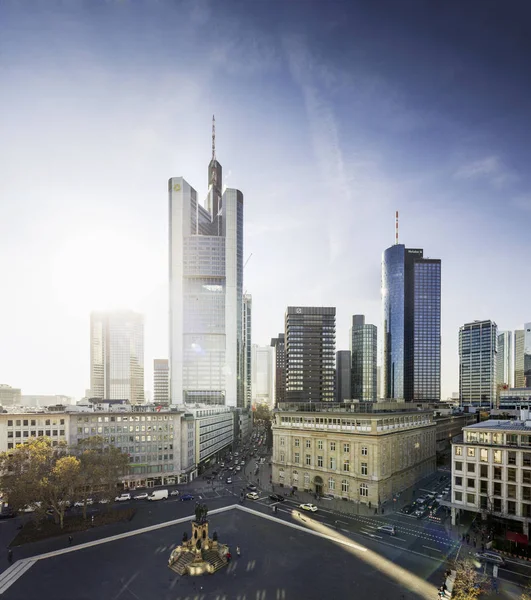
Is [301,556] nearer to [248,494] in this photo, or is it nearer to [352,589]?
[352,589]

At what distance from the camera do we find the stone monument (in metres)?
58.3

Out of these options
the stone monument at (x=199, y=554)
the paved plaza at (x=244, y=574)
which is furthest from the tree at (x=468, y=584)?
the stone monument at (x=199, y=554)

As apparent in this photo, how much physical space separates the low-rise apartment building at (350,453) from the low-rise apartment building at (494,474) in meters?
16.9

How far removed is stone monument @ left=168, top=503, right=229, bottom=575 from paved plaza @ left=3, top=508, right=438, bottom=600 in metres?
1.39

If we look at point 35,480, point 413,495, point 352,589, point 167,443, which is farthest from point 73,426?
point 413,495

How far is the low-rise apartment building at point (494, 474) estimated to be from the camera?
7006cm

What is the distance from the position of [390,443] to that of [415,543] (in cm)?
2807

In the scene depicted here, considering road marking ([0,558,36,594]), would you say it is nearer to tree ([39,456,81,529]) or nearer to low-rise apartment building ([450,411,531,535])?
tree ([39,456,81,529])

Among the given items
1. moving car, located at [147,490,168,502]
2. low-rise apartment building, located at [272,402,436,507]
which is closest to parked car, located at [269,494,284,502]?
low-rise apartment building, located at [272,402,436,507]

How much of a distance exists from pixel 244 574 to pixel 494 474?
50.8 m

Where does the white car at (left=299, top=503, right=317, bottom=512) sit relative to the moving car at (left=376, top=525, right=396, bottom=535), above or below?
below

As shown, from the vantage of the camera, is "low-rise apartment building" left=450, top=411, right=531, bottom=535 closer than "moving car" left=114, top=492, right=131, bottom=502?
Yes

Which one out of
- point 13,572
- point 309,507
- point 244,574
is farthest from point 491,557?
point 13,572

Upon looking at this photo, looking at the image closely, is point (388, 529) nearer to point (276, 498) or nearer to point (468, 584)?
point (468, 584)
